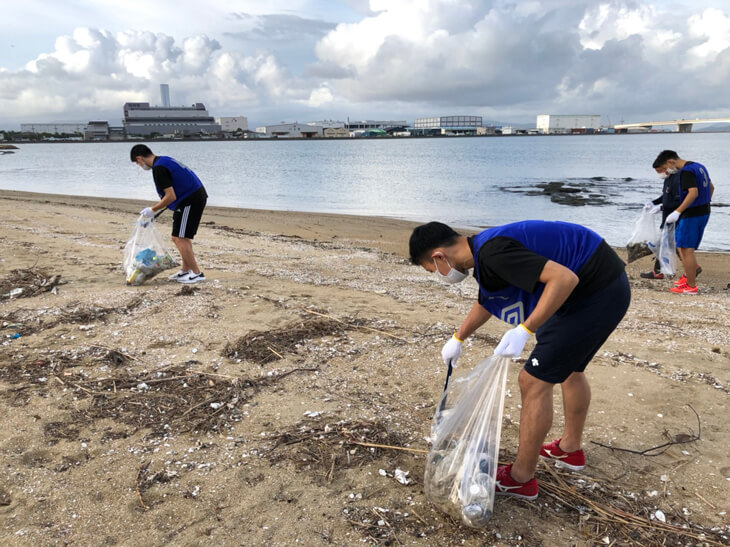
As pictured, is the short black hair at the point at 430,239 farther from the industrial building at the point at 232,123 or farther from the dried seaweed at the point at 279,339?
the industrial building at the point at 232,123

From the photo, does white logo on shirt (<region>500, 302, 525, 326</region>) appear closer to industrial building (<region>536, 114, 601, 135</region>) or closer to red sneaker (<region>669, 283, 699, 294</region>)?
red sneaker (<region>669, 283, 699, 294</region>)

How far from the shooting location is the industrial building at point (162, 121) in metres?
120

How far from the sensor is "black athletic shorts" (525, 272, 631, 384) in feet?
6.93

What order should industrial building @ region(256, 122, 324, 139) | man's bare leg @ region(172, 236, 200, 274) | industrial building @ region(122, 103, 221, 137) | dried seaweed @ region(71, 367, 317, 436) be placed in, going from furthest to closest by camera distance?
industrial building @ region(256, 122, 324, 139)
industrial building @ region(122, 103, 221, 137)
man's bare leg @ region(172, 236, 200, 274)
dried seaweed @ region(71, 367, 317, 436)

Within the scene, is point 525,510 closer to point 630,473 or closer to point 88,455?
point 630,473

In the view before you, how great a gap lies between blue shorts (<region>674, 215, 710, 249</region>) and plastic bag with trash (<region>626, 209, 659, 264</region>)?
1.08 feet

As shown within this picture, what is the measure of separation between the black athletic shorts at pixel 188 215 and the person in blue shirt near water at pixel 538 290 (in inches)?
163

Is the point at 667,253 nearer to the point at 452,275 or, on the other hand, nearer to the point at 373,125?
the point at 452,275

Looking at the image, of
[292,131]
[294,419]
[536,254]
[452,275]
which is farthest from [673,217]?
[292,131]

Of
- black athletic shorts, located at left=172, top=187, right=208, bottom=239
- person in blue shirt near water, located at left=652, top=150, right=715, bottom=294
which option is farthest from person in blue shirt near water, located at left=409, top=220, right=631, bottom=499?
person in blue shirt near water, located at left=652, top=150, right=715, bottom=294

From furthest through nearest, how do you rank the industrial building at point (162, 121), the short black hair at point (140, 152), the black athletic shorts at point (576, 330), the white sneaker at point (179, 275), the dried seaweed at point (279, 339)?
the industrial building at point (162, 121) → the white sneaker at point (179, 275) → the short black hair at point (140, 152) → the dried seaweed at point (279, 339) → the black athletic shorts at point (576, 330)

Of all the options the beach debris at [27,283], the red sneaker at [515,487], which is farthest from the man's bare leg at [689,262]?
the beach debris at [27,283]

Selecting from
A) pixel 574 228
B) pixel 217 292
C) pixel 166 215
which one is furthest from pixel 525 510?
pixel 166 215

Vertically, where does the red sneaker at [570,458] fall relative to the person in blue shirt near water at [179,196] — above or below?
below
